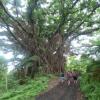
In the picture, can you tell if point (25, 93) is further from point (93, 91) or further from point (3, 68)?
point (3, 68)

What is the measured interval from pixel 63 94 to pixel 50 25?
23.3 ft

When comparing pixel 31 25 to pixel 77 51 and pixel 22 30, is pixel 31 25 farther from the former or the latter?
pixel 77 51

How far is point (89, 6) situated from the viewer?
604 inches

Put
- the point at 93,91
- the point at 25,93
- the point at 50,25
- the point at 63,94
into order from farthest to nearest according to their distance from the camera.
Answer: the point at 50,25 < the point at 25,93 < the point at 63,94 < the point at 93,91

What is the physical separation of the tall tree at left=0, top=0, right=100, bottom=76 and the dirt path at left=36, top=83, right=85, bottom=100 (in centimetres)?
468

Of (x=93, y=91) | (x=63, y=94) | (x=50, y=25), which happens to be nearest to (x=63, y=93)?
(x=63, y=94)

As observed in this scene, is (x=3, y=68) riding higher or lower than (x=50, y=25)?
lower

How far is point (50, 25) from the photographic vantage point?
18.1m

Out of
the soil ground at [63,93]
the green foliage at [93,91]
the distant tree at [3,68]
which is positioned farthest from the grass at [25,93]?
the distant tree at [3,68]

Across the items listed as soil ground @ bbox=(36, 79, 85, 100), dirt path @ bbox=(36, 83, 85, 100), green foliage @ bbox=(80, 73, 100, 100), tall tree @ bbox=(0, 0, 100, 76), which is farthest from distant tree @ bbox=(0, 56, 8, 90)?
green foliage @ bbox=(80, 73, 100, 100)

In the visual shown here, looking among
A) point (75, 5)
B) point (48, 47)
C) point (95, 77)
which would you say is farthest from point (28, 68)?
point (95, 77)

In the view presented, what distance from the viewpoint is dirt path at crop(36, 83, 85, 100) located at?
451 inches

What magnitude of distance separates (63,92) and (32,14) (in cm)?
585

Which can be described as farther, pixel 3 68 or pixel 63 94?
pixel 3 68
